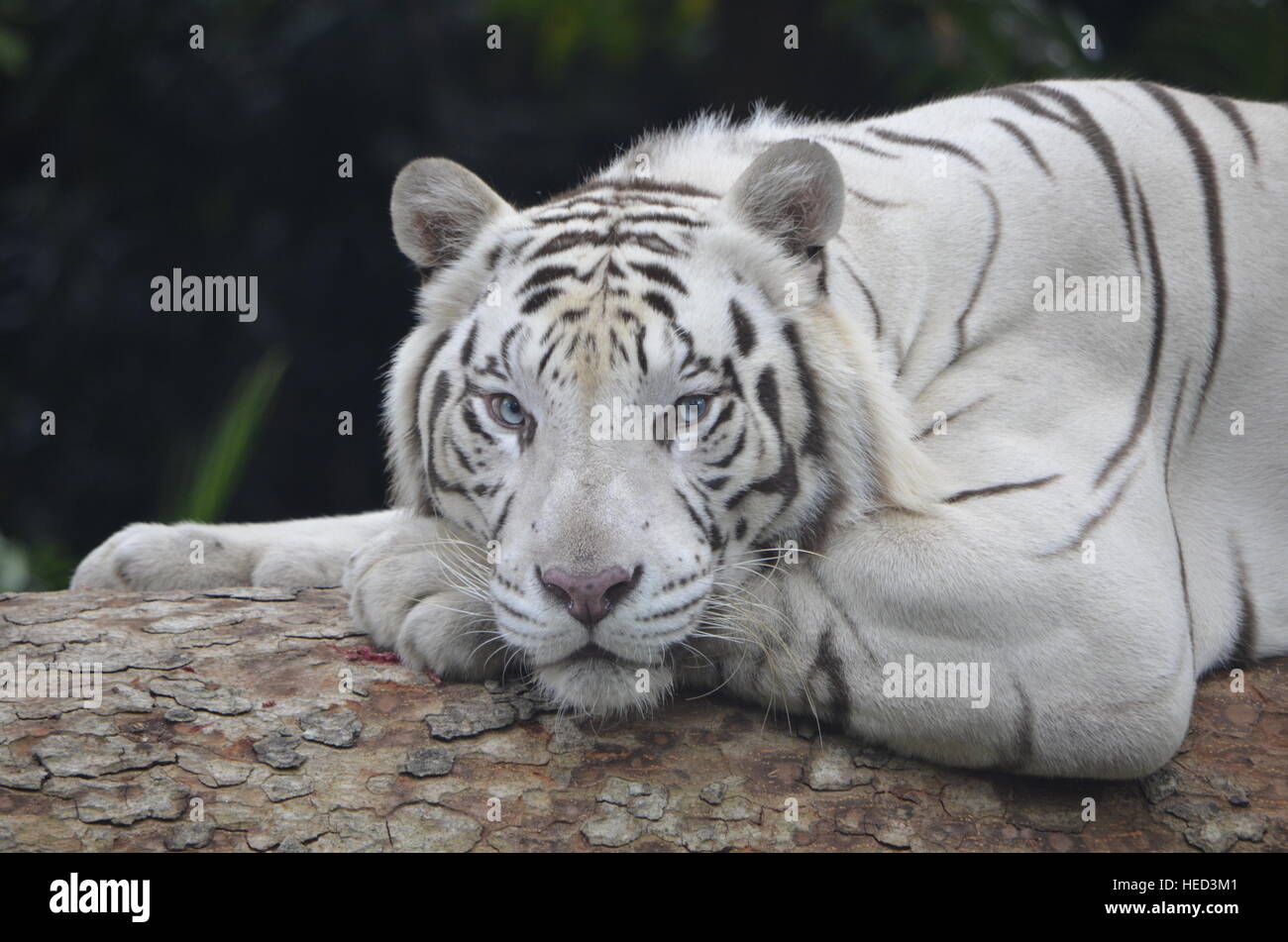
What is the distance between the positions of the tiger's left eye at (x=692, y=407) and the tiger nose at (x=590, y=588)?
13.8 inches

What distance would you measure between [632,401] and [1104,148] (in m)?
1.49

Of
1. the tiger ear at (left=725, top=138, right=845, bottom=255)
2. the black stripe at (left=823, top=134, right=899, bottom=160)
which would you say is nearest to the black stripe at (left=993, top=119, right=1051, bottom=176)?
the black stripe at (left=823, top=134, right=899, bottom=160)

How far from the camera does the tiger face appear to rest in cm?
238

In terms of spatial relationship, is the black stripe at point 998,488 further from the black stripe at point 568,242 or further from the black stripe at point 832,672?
the black stripe at point 568,242

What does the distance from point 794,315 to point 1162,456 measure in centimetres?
94

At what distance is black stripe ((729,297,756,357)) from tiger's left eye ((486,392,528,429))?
17.8 inches

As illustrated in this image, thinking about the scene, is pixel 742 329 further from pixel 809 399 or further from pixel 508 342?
pixel 508 342

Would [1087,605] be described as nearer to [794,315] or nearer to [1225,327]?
[794,315]

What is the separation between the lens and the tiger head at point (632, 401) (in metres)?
2.38

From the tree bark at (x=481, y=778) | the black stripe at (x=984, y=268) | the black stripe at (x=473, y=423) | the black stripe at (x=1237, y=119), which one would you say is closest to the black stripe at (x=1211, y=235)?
the black stripe at (x=1237, y=119)

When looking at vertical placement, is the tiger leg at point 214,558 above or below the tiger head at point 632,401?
below

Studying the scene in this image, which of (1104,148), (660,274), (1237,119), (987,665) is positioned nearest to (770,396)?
(660,274)
